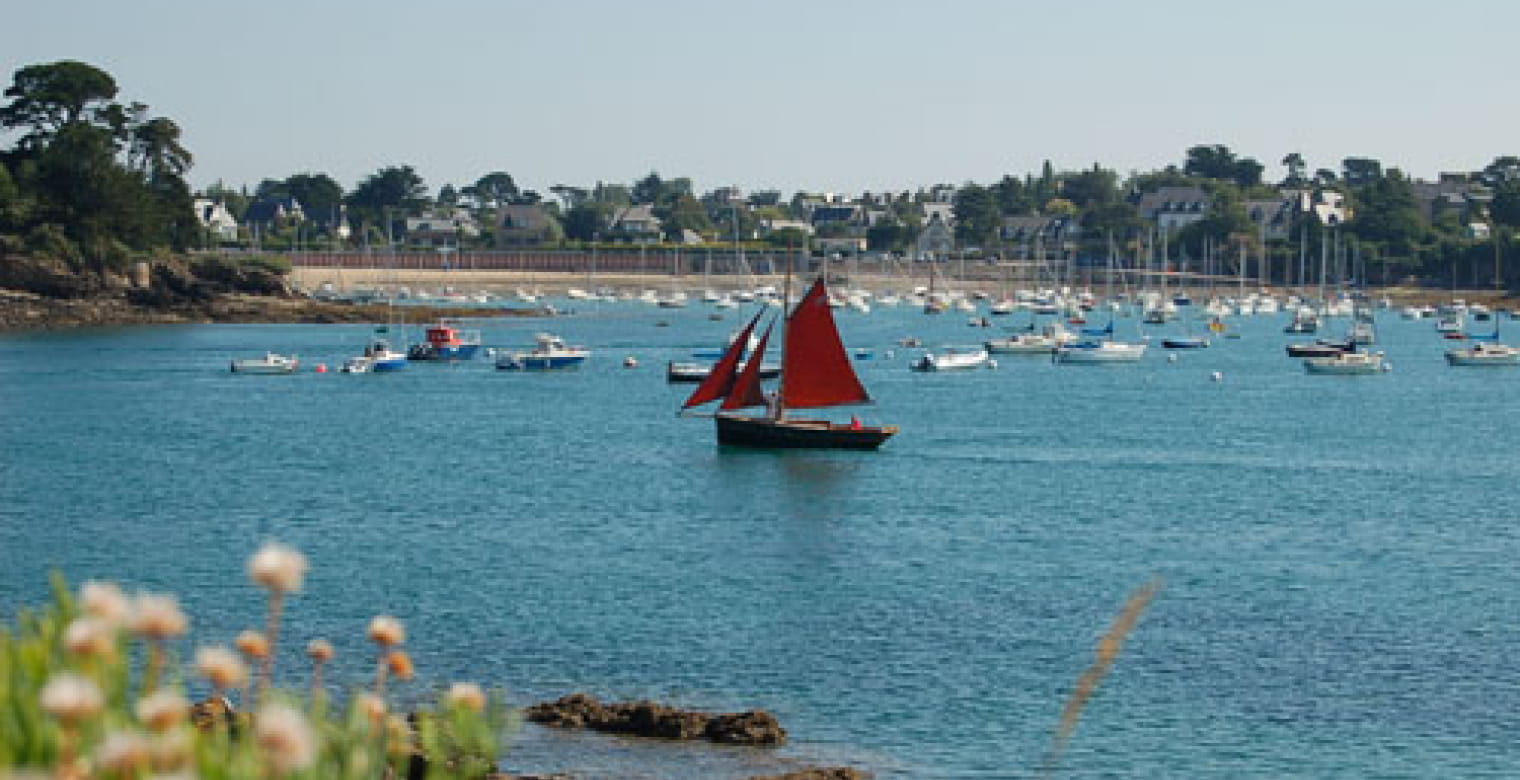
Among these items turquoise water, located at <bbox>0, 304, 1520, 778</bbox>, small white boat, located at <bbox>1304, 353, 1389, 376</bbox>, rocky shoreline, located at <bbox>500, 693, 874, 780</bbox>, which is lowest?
turquoise water, located at <bbox>0, 304, 1520, 778</bbox>

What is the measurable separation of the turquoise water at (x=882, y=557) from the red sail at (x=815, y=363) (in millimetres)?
2050

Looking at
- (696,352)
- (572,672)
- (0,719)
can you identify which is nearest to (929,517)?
(572,672)

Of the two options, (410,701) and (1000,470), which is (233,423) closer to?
(1000,470)

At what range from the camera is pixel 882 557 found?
1844 inches

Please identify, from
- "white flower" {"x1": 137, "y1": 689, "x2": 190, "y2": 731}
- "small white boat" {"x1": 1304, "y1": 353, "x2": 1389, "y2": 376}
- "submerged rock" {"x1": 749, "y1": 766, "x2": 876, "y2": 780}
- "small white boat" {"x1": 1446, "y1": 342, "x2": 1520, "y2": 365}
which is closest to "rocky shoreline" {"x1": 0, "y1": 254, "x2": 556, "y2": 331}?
"small white boat" {"x1": 1304, "y1": 353, "x2": 1389, "y2": 376}

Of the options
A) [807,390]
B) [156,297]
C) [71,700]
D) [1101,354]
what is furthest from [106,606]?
[156,297]

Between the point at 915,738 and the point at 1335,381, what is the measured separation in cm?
8751

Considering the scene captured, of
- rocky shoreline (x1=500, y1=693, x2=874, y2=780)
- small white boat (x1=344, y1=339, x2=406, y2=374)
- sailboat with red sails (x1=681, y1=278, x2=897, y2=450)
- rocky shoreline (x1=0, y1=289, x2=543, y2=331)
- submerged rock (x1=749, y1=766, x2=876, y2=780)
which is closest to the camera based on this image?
submerged rock (x1=749, y1=766, x2=876, y2=780)

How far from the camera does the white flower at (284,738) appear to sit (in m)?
6.71

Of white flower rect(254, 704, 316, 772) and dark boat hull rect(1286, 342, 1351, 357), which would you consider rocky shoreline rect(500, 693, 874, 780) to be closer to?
white flower rect(254, 704, 316, 772)

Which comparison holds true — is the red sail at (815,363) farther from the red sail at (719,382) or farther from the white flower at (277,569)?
the white flower at (277,569)

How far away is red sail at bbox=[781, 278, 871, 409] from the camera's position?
64688mm

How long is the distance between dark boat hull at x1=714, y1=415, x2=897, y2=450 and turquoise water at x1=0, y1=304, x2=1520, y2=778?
21.4 inches

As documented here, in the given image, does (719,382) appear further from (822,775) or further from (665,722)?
(822,775)
